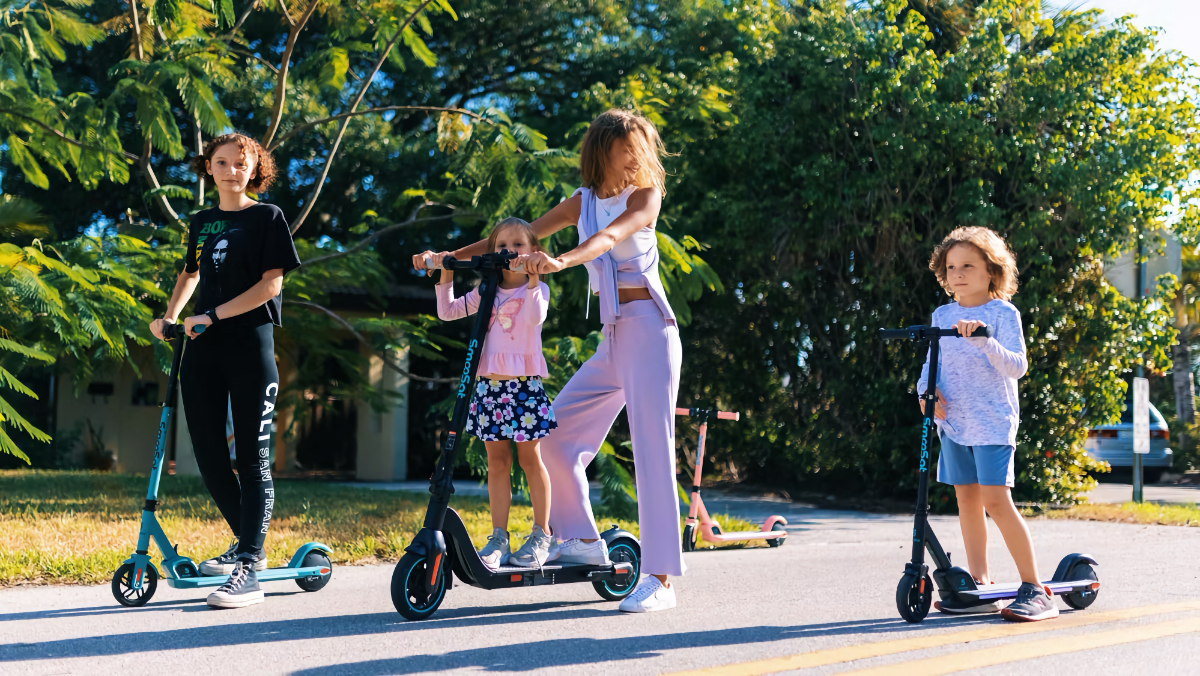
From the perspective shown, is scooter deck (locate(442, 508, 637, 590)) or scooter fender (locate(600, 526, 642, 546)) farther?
scooter fender (locate(600, 526, 642, 546))

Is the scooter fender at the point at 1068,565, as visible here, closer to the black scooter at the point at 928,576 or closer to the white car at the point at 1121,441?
the black scooter at the point at 928,576

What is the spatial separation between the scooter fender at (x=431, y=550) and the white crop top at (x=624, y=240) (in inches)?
48.2

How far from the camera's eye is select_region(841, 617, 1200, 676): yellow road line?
11.4ft

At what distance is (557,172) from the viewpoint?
8898 millimetres

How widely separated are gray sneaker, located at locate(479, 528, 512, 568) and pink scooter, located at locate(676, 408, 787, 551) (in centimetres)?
260

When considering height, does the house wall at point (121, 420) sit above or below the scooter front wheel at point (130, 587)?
above

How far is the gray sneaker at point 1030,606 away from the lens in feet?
14.2

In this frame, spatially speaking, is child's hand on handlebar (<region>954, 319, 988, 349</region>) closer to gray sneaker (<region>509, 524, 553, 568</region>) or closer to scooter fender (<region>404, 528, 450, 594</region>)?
gray sneaker (<region>509, 524, 553, 568</region>)

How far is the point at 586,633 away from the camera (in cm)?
400

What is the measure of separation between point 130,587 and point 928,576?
3.34 meters

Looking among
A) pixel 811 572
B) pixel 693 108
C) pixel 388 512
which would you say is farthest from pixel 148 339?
pixel 693 108

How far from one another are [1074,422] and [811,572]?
640cm

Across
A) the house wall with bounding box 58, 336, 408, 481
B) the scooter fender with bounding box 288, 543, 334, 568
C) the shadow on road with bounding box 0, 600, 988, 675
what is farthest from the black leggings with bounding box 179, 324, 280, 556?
the house wall with bounding box 58, 336, 408, 481

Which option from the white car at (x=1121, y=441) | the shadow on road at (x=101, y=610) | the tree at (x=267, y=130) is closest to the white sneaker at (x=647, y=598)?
the shadow on road at (x=101, y=610)
